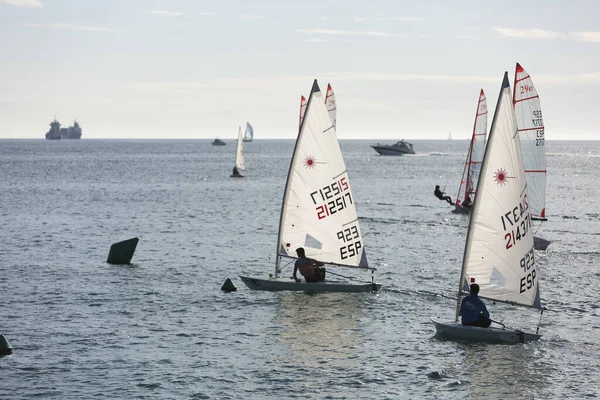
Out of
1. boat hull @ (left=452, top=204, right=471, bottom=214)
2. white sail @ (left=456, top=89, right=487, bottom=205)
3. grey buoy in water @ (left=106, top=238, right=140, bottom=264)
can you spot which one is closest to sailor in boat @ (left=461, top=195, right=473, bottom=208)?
white sail @ (left=456, top=89, right=487, bottom=205)

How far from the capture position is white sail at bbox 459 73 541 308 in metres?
29.8

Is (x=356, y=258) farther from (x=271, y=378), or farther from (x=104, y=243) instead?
(x=104, y=243)

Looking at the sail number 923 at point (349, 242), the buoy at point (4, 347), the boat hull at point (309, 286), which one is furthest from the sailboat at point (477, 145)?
the buoy at point (4, 347)

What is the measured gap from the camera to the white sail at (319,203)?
3853 centimetres

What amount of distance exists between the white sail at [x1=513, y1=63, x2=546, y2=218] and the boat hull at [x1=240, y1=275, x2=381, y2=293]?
14148 mm

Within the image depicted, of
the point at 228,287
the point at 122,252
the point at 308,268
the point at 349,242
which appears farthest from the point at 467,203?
the point at 308,268

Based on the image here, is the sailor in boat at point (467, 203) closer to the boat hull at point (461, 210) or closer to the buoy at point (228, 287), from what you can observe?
the boat hull at point (461, 210)

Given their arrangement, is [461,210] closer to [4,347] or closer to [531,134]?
[531,134]

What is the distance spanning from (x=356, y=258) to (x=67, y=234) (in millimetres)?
33781

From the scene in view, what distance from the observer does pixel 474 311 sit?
100.0 ft

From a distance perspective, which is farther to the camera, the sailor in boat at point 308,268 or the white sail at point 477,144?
the white sail at point 477,144

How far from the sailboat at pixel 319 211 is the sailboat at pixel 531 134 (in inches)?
529

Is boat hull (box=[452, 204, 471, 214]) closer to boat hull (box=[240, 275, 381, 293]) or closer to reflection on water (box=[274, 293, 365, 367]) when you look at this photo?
boat hull (box=[240, 275, 381, 293])

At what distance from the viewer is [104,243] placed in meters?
61.2
